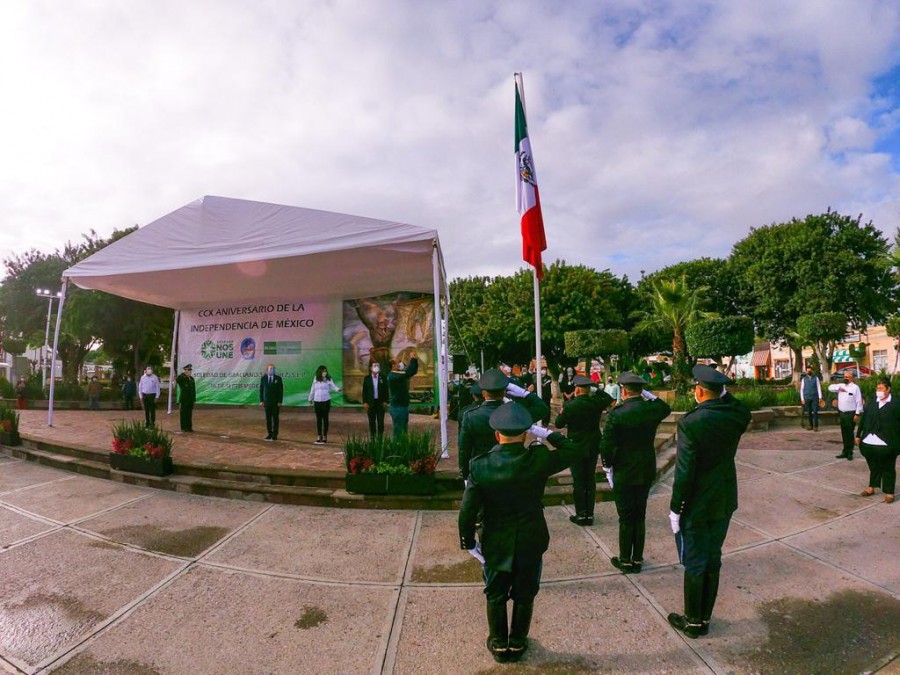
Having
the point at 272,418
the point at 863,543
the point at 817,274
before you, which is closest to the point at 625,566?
the point at 863,543

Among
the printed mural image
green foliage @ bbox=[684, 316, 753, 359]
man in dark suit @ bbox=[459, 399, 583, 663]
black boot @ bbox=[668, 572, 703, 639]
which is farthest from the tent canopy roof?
green foliage @ bbox=[684, 316, 753, 359]

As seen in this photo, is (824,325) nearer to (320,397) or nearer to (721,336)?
(721,336)

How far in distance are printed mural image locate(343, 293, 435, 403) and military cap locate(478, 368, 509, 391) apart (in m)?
8.86

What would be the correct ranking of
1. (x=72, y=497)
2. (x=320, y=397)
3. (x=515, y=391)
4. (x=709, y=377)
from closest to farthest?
(x=709, y=377) < (x=515, y=391) < (x=72, y=497) < (x=320, y=397)

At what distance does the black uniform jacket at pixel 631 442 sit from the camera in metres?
3.97

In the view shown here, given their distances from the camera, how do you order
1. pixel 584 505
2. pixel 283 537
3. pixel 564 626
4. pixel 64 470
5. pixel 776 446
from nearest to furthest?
pixel 564 626 → pixel 283 537 → pixel 584 505 → pixel 64 470 → pixel 776 446

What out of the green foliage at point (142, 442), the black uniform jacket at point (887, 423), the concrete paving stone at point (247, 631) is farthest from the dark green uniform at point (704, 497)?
the green foliage at point (142, 442)

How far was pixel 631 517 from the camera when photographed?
400 centimetres

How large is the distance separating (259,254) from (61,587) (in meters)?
5.73

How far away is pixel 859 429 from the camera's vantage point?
20.3ft

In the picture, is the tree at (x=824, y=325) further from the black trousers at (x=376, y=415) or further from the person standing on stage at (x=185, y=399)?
the person standing on stage at (x=185, y=399)

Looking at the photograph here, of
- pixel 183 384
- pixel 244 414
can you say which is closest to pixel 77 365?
pixel 244 414

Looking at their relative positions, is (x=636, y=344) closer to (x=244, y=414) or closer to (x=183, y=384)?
(x=244, y=414)

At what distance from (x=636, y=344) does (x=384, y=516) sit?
32.6 m
